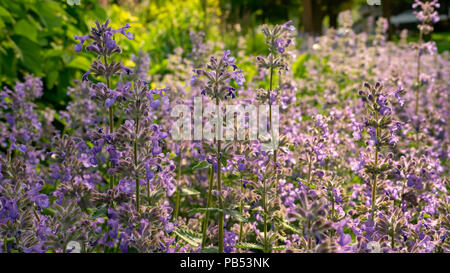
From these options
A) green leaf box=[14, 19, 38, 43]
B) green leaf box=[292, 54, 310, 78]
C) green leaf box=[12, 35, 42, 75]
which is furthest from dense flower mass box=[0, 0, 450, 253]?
green leaf box=[292, 54, 310, 78]

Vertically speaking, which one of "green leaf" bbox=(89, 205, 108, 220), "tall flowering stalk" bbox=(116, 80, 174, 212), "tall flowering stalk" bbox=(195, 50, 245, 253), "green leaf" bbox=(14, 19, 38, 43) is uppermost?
"green leaf" bbox=(14, 19, 38, 43)

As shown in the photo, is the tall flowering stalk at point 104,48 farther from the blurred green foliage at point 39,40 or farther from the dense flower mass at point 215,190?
the blurred green foliage at point 39,40

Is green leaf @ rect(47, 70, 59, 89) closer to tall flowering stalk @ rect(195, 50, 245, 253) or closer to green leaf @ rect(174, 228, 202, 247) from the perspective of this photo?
green leaf @ rect(174, 228, 202, 247)

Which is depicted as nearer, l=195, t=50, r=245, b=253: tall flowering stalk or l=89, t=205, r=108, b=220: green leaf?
l=89, t=205, r=108, b=220: green leaf

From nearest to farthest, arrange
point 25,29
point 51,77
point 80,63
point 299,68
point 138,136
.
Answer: point 138,136, point 25,29, point 80,63, point 51,77, point 299,68

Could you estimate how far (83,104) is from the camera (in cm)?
461

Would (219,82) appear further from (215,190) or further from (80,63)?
(80,63)

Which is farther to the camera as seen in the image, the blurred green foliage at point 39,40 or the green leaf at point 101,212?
the blurred green foliage at point 39,40

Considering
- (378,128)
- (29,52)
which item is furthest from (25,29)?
(378,128)

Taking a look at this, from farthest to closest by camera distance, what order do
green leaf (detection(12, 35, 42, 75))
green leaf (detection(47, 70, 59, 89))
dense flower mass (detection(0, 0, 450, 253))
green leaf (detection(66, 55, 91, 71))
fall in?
green leaf (detection(47, 70, 59, 89))
green leaf (detection(66, 55, 91, 71))
green leaf (detection(12, 35, 42, 75))
dense flower mass (detection(0, 0, 450, 253))

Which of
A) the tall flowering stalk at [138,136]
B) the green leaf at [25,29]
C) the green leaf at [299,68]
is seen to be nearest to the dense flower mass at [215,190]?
the tall flowering stalk at [138,136]
